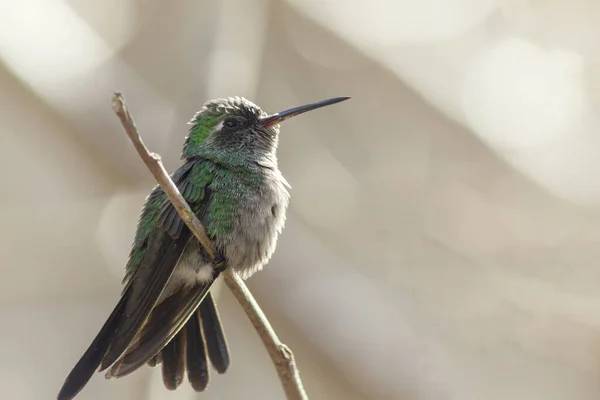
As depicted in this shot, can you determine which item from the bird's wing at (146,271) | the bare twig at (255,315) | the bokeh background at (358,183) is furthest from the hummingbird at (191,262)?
the bokeh background at (358,183)

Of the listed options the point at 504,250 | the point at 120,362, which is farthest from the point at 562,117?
the point at 120,362

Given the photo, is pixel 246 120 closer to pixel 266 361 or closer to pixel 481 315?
pixel 481 315

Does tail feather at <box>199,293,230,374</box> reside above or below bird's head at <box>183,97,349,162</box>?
below

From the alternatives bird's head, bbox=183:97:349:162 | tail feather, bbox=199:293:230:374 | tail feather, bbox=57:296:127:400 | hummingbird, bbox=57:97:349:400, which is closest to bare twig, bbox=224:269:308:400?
hummingbird, bbox=57:97:349:400

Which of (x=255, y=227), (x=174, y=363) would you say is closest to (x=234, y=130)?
(x=255, y=227)

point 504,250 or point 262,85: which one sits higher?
point 262,85

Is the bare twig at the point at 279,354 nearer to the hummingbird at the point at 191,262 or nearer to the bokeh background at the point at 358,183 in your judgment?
the hummingbird at the point at 191,262

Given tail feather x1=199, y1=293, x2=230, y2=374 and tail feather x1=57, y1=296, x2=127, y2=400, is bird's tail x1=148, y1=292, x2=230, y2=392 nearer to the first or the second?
tail feather x1=199, y1=293, x2=230, y2=374
